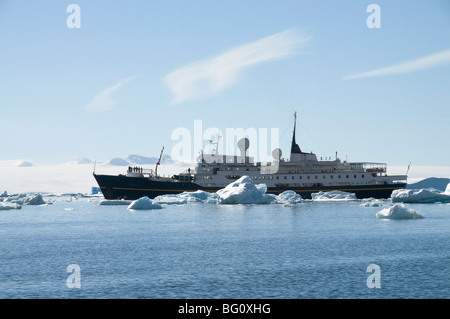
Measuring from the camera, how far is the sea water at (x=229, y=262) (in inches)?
727

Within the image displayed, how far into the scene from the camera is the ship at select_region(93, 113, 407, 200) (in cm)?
8300

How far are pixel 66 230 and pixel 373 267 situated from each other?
88.2 ft

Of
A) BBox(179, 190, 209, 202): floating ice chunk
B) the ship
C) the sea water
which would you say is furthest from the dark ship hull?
the sea water

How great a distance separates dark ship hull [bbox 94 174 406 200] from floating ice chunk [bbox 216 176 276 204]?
40.3 ft

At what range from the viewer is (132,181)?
80.6m

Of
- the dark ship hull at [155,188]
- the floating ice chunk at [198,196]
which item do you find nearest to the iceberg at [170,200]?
the floating ice chunk at [198,196]

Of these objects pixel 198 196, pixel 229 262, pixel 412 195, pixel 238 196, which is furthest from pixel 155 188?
pixel 229 262

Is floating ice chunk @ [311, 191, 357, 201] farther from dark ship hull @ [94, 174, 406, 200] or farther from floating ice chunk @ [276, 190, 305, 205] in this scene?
floating ice chunk @ [276, 190, 305, 205]

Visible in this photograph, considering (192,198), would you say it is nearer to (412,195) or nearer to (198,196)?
(198,196)

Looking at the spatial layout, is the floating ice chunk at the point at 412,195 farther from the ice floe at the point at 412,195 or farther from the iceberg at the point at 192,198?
the iceberg at the point at 192,198

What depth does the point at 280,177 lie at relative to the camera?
85.4m

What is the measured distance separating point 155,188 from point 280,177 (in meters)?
20.9
